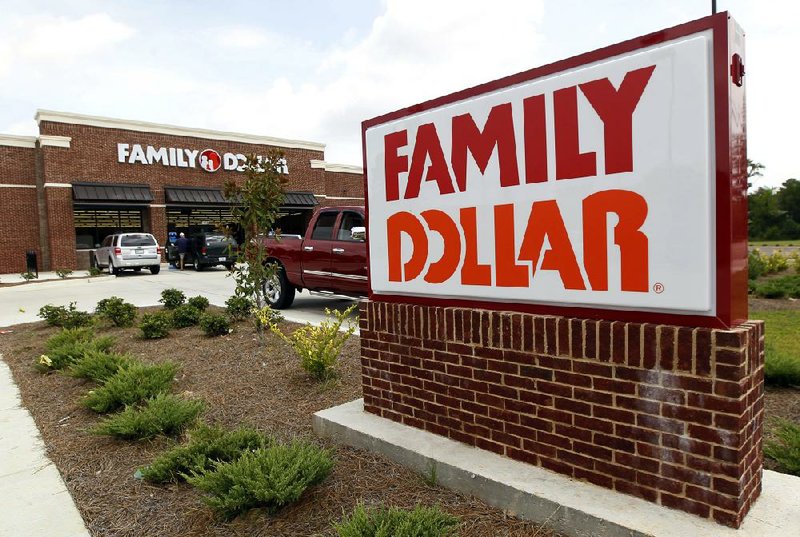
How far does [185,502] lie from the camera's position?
319 cm

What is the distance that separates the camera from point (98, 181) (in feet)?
88.1

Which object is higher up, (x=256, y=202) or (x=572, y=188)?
(x=256, y=202)

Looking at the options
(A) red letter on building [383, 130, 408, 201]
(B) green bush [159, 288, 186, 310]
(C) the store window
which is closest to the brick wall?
(C) the store window

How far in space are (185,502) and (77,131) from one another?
28.4m

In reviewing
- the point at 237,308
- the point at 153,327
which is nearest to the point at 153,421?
the point at 153,327

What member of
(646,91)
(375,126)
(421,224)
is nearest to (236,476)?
(421,224)

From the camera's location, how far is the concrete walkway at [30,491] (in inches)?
120

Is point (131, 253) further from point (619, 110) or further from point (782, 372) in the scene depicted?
point (619, 110)

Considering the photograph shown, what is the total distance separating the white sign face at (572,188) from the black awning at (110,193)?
88.4 ft

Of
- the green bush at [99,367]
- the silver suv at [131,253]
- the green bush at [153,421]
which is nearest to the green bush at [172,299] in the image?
the green bush at [99,367]

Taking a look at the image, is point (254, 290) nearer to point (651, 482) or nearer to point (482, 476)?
point (482, 476)

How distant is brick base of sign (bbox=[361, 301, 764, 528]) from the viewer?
92.8 inches

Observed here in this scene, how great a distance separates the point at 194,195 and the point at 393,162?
28.6 m

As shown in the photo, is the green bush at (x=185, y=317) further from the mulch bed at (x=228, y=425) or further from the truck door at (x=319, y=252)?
the truck door at (x=319, y=252)
